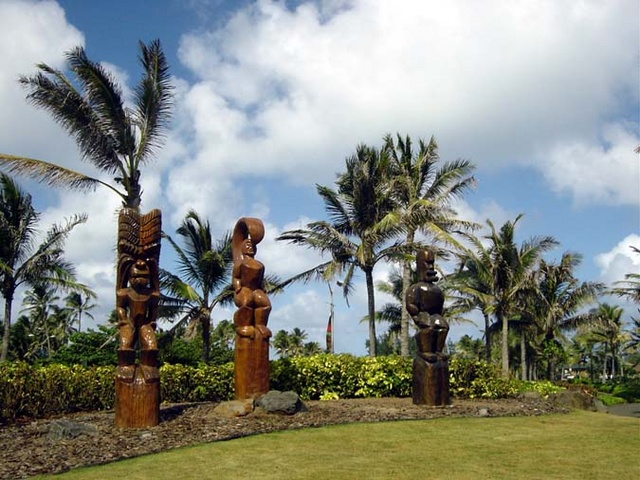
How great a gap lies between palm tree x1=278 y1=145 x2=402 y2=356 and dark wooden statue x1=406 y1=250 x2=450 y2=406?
731 centimetres

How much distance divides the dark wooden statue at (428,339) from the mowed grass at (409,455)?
1.83 meters

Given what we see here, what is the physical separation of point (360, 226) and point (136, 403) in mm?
13205

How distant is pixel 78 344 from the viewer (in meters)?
25.6

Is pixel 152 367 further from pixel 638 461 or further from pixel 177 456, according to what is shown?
pixel 638 461

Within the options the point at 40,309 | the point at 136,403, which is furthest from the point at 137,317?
the point at 40,309

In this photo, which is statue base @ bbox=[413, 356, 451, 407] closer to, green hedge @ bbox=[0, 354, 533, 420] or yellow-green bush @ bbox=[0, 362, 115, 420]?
green hedge @ bbox=[0, 354, 533, 420]

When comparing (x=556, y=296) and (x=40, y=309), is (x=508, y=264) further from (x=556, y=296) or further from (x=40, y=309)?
(x=40, y=309)

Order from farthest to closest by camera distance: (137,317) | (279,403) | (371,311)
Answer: (371,311)
(279,403)
(137,317)

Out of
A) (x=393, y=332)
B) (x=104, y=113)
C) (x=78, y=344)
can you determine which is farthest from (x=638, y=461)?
(x=393, y=332)

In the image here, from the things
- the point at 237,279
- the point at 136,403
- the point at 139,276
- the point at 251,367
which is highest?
the point at 237,279

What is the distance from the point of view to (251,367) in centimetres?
1245

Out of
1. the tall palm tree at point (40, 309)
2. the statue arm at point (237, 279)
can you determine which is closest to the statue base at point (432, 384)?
the statue arm at point (237, 279)

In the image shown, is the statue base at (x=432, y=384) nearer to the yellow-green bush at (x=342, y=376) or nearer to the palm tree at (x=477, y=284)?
the yellow-green bush at (x=342, y=376)

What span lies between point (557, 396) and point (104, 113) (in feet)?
43.4
